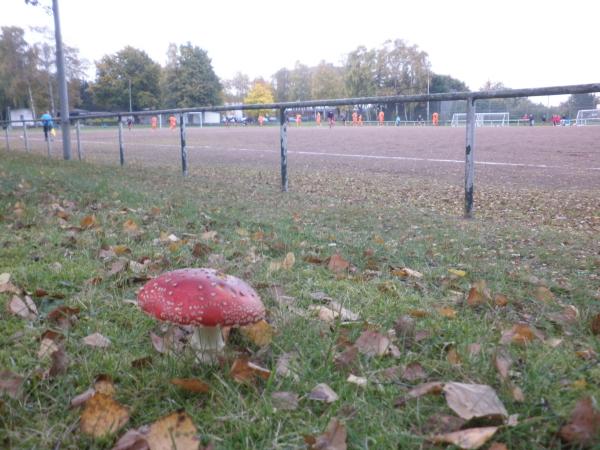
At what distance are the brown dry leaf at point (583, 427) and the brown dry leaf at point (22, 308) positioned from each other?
1.97 m

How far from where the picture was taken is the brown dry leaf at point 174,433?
1.38m

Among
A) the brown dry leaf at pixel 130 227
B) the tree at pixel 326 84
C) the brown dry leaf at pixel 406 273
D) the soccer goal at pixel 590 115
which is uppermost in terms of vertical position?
the tree at pixel 326 84

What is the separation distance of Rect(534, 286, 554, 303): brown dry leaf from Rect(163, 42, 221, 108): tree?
8602 centimetres

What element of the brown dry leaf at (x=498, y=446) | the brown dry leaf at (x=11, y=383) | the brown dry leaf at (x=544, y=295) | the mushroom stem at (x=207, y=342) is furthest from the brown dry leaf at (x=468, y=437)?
the brown dry leaf at (x=544, y=295)

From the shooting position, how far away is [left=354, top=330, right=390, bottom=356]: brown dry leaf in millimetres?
1939

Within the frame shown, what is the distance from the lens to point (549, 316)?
2365 mm

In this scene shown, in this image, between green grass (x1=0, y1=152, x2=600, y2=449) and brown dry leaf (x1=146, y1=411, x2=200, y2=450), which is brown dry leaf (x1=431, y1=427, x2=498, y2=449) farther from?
brown dry leaf (x1=146, y1=411, x2=200, y2=450)

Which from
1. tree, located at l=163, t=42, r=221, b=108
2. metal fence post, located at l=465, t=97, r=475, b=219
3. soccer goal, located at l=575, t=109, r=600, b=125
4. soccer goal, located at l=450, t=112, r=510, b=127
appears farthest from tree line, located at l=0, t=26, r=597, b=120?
metal fence post, located at l=465, t=97, r=475, b=219

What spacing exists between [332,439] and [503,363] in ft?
2.18

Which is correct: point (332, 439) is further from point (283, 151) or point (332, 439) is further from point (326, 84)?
point (326, 84)

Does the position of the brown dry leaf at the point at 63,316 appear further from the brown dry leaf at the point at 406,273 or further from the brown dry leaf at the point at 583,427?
the brown dry leaf at the point at 583,427

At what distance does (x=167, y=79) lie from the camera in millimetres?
87188

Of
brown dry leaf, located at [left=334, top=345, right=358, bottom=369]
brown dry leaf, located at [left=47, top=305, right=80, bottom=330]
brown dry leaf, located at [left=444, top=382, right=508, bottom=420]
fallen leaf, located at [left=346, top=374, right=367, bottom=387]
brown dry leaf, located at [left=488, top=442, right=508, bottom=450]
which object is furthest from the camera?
brown dry leaf, located at [left=47, top=305, right=80, bottom=330]

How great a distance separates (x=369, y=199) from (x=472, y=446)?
5033 mm
